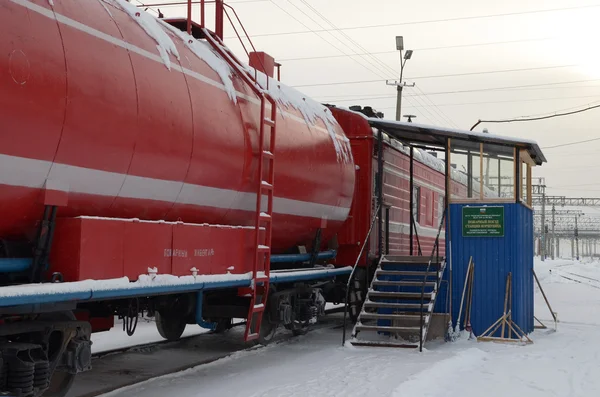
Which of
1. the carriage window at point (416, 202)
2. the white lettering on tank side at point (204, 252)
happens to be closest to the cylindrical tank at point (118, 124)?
the white lettering on tank side at point (204, 252)

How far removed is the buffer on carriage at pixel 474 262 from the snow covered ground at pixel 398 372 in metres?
0.50

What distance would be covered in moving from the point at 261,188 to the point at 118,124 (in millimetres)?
2434

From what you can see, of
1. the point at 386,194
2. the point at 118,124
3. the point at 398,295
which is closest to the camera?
the point at 118,124

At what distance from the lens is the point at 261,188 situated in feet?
25.9

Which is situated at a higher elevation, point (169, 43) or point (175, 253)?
point (169, 43)

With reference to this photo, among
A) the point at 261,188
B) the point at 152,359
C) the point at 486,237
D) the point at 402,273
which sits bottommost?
the point at 152,359

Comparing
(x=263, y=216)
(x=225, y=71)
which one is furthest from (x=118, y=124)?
(x=263, y=216)

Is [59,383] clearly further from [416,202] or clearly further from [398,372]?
[416,202]

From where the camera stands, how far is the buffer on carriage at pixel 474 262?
1112 centimetres

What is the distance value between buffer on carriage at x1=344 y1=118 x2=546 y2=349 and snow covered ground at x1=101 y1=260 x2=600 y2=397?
498 millimetres

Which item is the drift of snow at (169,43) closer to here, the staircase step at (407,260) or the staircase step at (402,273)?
the staircase step at (402,273)

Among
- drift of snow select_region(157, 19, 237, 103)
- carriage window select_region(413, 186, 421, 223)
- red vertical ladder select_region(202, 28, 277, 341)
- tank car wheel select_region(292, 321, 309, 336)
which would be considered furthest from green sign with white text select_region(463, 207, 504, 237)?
drift of snow select_region(157, 19, 237, 103)

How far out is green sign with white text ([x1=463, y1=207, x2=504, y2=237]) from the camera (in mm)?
11297

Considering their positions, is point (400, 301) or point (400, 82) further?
point (400, 82)
